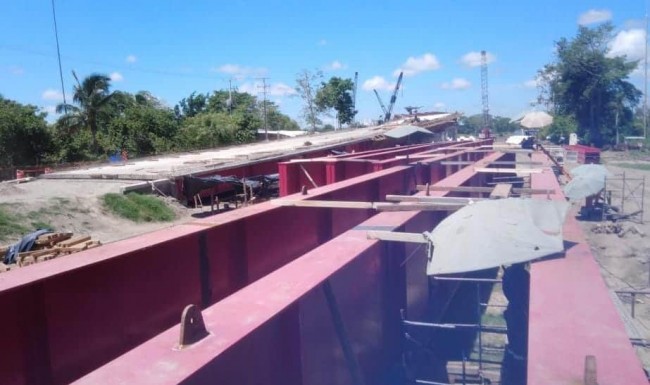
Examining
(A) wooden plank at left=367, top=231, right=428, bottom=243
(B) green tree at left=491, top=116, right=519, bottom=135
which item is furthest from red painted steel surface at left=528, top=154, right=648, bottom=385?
(B) green tree at left=491, top=116, right=519, bottom=135

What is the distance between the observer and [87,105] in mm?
35156

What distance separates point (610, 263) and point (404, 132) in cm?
758

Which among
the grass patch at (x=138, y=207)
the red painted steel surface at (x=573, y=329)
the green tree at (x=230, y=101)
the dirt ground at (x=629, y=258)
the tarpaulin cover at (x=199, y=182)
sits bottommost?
the dirt ground at (x=629, y=258)

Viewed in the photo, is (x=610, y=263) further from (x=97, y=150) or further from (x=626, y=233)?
(x=97, y=150)

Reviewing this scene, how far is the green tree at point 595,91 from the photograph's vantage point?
58.5 metres

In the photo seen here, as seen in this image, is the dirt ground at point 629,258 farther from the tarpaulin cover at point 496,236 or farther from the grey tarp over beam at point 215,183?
the grey tarp over beam at point 215,183

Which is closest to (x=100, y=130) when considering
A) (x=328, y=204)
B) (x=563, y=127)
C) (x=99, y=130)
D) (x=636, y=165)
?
(x=99, y=130)

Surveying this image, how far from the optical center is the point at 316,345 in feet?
13.6

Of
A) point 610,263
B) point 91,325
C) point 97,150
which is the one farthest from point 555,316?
point 97,150

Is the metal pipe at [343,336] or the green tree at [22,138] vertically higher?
the green tree at [22,138]

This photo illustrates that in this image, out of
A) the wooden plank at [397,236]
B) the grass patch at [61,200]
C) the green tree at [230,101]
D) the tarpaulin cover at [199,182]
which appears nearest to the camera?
the wooden plank at [397,236]

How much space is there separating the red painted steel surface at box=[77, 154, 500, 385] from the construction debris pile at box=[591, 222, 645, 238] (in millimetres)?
17118

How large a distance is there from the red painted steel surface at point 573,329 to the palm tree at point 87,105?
116ft

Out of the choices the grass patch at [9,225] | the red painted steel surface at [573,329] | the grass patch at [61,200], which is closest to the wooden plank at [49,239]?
the grass patch at [9,225]
